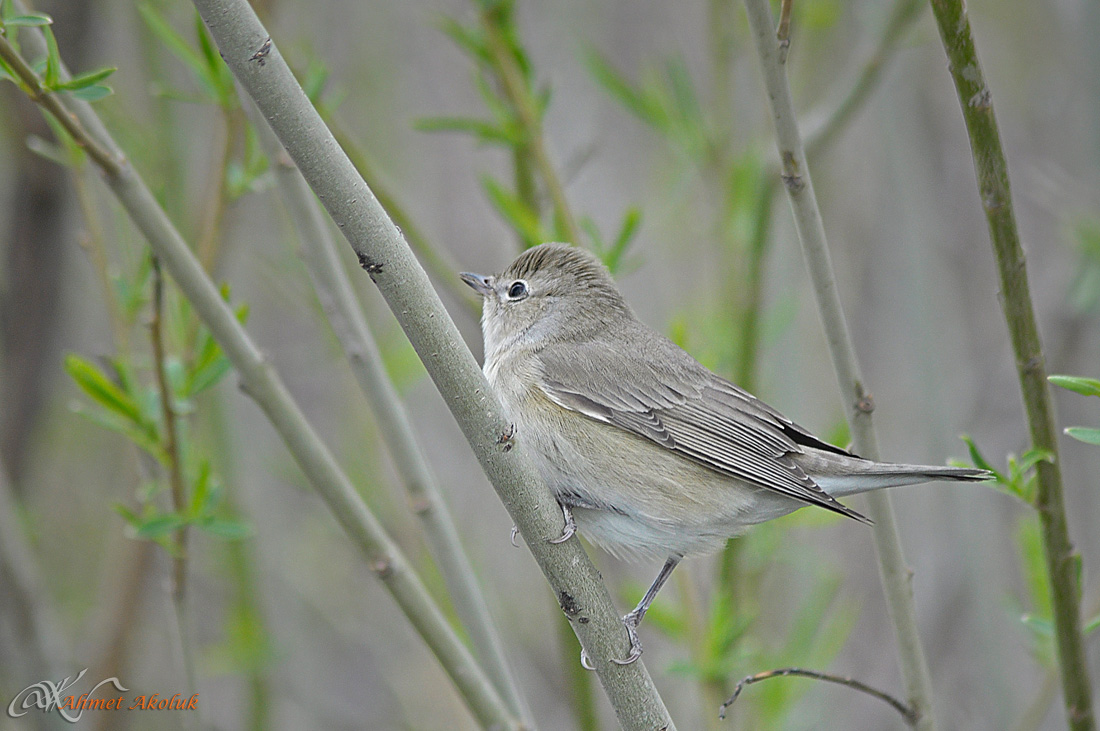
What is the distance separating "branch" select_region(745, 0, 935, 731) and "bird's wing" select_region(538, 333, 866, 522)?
326 mm

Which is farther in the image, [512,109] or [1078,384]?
[512,109]

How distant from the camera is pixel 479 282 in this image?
3355 millimetres

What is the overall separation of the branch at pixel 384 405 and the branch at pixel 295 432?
0.61ft

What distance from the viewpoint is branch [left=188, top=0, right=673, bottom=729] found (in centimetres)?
159

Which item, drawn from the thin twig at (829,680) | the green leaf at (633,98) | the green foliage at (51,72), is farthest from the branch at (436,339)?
the green leaf at (633,98)

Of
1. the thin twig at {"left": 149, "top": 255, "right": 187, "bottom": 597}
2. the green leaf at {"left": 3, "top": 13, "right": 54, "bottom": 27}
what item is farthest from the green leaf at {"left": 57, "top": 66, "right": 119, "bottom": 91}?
the thin twig at {"left": 149, "top": 255, "right": 187, "bottom": 597}

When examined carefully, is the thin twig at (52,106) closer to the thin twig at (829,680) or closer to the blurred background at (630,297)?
the blurred background at (630,297)

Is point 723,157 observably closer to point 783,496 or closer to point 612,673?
point 783,496

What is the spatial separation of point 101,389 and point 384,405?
707mm

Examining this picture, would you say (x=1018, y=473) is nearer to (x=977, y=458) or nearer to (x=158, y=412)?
(x=977, y=458)

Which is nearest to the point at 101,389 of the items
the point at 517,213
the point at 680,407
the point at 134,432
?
the point at 134,432

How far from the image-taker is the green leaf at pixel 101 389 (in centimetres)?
235

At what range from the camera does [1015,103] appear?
239 inches

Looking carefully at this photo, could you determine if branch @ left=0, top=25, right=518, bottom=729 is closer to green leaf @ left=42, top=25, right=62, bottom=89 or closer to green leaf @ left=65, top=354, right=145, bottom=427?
green leaf @ left=42, top=25, right=62, bottom=89
